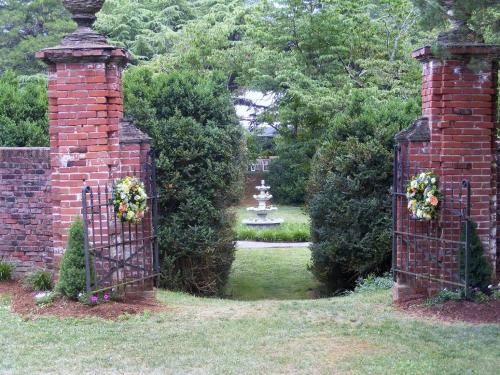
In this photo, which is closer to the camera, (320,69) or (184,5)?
(320,69)

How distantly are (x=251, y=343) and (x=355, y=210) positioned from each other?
4260mm

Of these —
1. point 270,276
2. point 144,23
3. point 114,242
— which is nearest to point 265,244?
point 270,276

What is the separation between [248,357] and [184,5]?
2987 centimetres

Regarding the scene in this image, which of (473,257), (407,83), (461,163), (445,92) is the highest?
(407,83)

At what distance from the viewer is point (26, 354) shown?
503 centimetres

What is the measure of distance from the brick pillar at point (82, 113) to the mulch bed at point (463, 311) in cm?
353

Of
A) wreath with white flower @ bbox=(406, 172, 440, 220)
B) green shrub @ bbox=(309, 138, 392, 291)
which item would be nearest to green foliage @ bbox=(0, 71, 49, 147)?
green shrub @ bbox=(309, 138, 392, 291)

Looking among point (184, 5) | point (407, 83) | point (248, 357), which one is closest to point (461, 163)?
point (248, 357)

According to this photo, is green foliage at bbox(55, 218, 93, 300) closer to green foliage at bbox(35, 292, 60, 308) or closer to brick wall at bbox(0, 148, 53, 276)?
green foliage at bbox(35, 292, 60, 308)

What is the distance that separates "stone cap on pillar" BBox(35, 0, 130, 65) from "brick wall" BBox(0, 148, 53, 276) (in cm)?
138

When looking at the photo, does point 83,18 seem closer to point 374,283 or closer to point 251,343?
point 251,343

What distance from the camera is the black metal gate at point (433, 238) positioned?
21.5 ft

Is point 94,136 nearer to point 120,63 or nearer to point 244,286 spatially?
point 120,63

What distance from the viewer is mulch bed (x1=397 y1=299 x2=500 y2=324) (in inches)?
238
